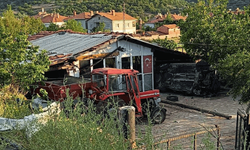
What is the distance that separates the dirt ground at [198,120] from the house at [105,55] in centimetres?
232

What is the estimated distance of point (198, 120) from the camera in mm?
12336

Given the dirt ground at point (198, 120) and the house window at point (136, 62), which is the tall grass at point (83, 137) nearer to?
the dirt ground at point (198, 120)

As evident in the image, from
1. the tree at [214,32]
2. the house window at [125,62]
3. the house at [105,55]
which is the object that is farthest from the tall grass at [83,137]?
A: the house window at [125,62]

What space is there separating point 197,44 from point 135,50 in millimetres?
3771

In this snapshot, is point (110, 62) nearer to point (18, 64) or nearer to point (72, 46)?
point (72, 46)

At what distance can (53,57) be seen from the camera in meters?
13.3

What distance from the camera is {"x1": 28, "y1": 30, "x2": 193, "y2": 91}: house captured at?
45.3 feet

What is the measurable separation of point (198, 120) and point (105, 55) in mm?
5546

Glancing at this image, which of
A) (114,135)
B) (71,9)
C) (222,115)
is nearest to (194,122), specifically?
(222,115)

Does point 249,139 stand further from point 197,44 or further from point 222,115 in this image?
point 197,44

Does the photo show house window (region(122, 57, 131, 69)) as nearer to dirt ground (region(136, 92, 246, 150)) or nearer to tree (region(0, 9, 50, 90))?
dirt ground (region(136, 92, 246, 150))

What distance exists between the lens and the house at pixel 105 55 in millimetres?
13820

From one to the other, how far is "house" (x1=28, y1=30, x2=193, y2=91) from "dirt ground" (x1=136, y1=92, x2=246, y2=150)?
2.32 meters

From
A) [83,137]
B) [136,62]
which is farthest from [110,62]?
[83,137]
